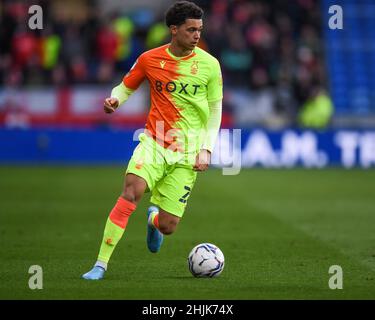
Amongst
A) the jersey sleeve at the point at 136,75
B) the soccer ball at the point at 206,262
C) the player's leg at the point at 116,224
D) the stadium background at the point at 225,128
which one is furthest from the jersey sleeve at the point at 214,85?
the stadium background at the point at 225,128

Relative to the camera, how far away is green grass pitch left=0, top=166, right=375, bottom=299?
27.2 feet

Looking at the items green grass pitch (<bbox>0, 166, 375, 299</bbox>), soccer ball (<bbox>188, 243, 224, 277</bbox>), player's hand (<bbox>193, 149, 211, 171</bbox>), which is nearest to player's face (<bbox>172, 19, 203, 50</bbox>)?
player's hand (<bbox>193, 149, 211, 171</bbox>)

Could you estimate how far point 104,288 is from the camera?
321 inches

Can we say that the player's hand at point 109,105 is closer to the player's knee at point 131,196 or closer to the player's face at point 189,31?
the player's knee at point 131,196

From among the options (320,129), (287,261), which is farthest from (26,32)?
(287,261)

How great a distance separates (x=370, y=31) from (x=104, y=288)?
23493 millimetres

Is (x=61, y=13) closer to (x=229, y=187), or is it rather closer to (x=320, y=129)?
(x=320, y=129)

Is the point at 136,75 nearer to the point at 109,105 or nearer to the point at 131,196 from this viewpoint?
the point at 109,105

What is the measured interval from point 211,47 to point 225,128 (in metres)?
3.05

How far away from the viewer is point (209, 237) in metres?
12.2

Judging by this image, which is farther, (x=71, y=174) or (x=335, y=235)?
(x=71, y=174)
